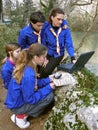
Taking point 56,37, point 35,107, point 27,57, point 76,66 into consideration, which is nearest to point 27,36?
point 56,37

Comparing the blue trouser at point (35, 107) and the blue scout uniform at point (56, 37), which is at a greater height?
the blue scout uniform at point (56, 37)

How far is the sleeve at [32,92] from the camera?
318 centimetres

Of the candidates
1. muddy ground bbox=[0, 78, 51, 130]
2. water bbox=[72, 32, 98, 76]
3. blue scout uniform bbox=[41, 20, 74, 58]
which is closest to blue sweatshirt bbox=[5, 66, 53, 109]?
muddy ground bbox=[0, 78, 51, 130]

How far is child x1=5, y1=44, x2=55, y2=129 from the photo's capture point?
10.5ft

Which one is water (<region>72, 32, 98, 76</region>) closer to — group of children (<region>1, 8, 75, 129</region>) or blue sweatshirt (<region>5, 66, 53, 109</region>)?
group of children (<region>1, 8, 75, 129</region>)

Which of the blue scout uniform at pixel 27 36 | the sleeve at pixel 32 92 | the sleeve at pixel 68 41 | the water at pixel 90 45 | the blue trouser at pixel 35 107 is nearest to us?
the sleeve at pixel 32 92

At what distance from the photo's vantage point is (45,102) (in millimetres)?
3506

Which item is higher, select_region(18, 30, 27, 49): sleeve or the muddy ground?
select_region(18, 30, 27, 49): sleeve

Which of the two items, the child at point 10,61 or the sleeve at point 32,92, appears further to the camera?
the child at point 10,61

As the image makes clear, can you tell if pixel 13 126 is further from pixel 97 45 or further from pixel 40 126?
pixel 97 45

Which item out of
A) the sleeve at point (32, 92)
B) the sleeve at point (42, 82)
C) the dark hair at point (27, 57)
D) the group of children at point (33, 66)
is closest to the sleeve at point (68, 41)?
the group of children at point (33, 66)

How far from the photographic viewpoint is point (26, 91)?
3.21 meters

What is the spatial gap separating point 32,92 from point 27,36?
119cm

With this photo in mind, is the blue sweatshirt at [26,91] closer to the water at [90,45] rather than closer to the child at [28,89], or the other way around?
the child at [28,89]
